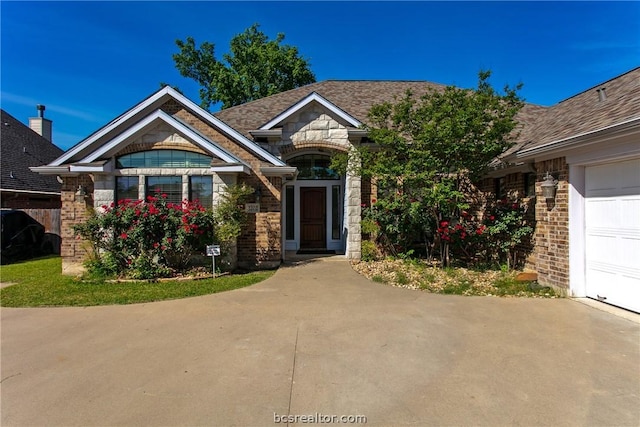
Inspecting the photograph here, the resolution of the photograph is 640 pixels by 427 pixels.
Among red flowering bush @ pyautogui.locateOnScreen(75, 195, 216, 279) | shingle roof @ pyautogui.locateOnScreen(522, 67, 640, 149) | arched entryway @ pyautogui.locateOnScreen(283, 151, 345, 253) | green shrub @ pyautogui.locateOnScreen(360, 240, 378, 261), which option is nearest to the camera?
shingle roof @ pyautogui.locateOnScreen(522, 67, 640, 149)

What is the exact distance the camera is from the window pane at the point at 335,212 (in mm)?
12711

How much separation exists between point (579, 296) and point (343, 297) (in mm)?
4490

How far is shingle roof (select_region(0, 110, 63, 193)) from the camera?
16.3 meters

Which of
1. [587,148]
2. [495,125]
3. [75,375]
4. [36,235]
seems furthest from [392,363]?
[36,235]

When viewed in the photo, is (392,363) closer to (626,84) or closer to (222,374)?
(222,374)

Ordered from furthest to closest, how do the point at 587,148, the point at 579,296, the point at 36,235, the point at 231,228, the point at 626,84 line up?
the point at 36,235, the point at 231,228, the point at 626,84, the point at 579,296, the point at 587,148

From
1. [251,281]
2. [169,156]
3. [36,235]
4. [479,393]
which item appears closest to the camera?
[479,393]

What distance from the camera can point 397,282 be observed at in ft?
26.5

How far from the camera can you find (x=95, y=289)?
7.67 m

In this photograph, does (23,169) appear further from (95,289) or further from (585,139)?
(585,139)

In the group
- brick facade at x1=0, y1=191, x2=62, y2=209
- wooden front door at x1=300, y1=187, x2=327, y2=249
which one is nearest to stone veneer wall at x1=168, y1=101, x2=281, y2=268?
wooden front door at x1=300, y1=187, x2=327, y2=249

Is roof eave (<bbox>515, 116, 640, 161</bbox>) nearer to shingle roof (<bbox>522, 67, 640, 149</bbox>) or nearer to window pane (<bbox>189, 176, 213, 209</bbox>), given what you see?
shingle roof (<bbox>522, 67, 640, 149</bbox>)

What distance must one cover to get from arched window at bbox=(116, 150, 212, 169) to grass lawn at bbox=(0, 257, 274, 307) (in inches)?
128

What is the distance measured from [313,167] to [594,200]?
8336mm
